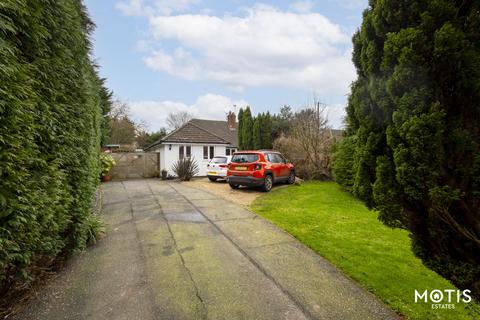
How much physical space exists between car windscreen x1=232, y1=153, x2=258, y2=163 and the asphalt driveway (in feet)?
16.1

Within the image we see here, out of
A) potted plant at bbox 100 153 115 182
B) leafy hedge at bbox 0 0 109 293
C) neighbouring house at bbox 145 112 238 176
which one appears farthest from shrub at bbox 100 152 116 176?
leafy hedge at bbox 0 0 109 293

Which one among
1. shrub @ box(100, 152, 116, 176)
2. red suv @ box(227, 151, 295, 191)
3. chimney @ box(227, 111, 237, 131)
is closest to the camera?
red suv @ box(227, 151, 295, 191)

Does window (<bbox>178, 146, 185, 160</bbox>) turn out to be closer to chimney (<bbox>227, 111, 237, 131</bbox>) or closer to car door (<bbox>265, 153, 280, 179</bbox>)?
car door (<bbox>265, 153, 280, 179</bbox>)

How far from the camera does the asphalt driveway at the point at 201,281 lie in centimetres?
241

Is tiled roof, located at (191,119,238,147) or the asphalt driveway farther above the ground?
tiled roof, located at (191,119,238,147)

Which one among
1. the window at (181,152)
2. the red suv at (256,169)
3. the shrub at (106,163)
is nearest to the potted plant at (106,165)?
the shrub at (106,163)

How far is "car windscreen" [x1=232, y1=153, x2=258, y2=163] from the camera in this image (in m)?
9.65

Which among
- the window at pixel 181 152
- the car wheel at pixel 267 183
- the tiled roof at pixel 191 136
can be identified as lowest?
the car wheel at pixel 267 183

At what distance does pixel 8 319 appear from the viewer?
7.22ft

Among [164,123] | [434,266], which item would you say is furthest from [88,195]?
[164,123]

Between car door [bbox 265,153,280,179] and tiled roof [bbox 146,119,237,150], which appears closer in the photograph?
car door [bbox 265,153,280,179]

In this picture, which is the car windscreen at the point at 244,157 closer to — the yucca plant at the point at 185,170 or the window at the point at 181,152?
the yucca plant at the point at 185,170

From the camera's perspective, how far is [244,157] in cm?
985

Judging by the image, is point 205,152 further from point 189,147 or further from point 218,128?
point 218,128
